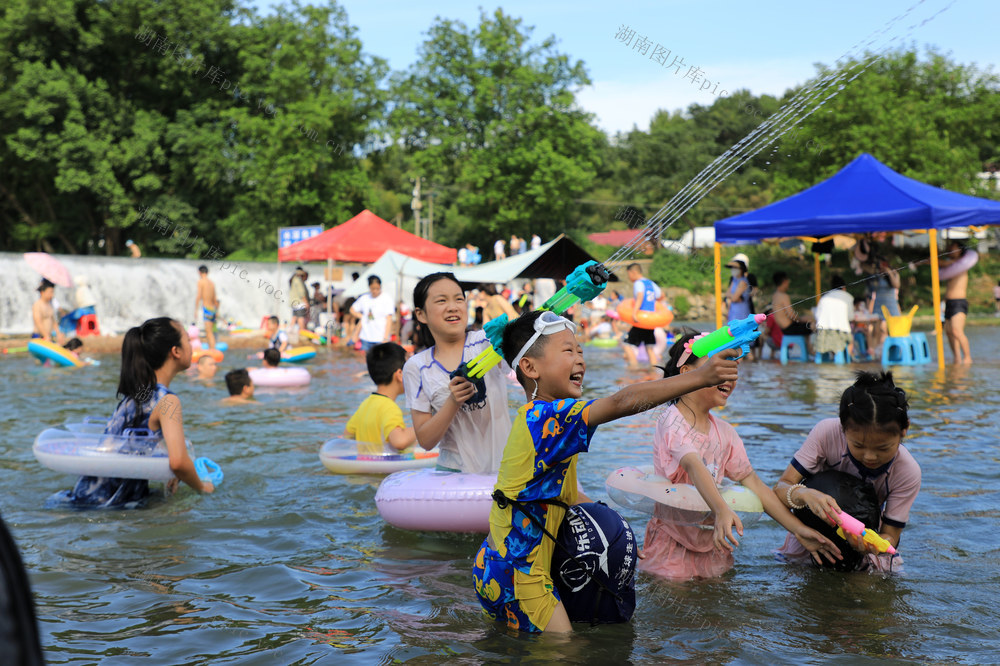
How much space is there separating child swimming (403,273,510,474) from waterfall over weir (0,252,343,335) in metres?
20.9

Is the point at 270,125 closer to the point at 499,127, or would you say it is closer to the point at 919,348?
the point at 499,127

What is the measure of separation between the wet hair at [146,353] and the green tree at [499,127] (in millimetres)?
41614

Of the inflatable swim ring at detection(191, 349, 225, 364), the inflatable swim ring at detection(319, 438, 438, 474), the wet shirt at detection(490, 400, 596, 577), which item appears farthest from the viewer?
the inflatable swim ring at detection(191, 349, 225, 364)

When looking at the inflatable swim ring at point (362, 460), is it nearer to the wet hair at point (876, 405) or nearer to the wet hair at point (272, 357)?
the wet hair at point (876, 405)

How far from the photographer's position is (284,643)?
3809 mm

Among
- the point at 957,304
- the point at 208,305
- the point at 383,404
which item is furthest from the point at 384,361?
the point at 208,305

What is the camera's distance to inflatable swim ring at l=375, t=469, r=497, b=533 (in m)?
4.89

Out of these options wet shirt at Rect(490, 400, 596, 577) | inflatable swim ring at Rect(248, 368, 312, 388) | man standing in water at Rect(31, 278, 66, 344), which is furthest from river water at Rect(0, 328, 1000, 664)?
man standing in water at Rect(31, 278, 66, 344)

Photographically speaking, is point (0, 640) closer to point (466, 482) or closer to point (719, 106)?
point (466, 482)

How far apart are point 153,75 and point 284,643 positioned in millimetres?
49292

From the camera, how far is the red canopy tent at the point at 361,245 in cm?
2194

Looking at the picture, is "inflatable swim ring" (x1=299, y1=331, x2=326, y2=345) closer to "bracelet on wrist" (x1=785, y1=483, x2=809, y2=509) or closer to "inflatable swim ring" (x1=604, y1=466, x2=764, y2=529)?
"inflatable swim ring" (x1=604, y1=466, x2=764, y2=529)

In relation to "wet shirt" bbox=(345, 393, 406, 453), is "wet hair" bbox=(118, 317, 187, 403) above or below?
above

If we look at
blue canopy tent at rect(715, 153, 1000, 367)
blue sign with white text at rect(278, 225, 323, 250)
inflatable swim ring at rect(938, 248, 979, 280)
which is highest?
blue sign with white text at rect(278, 225, 323, 250)
